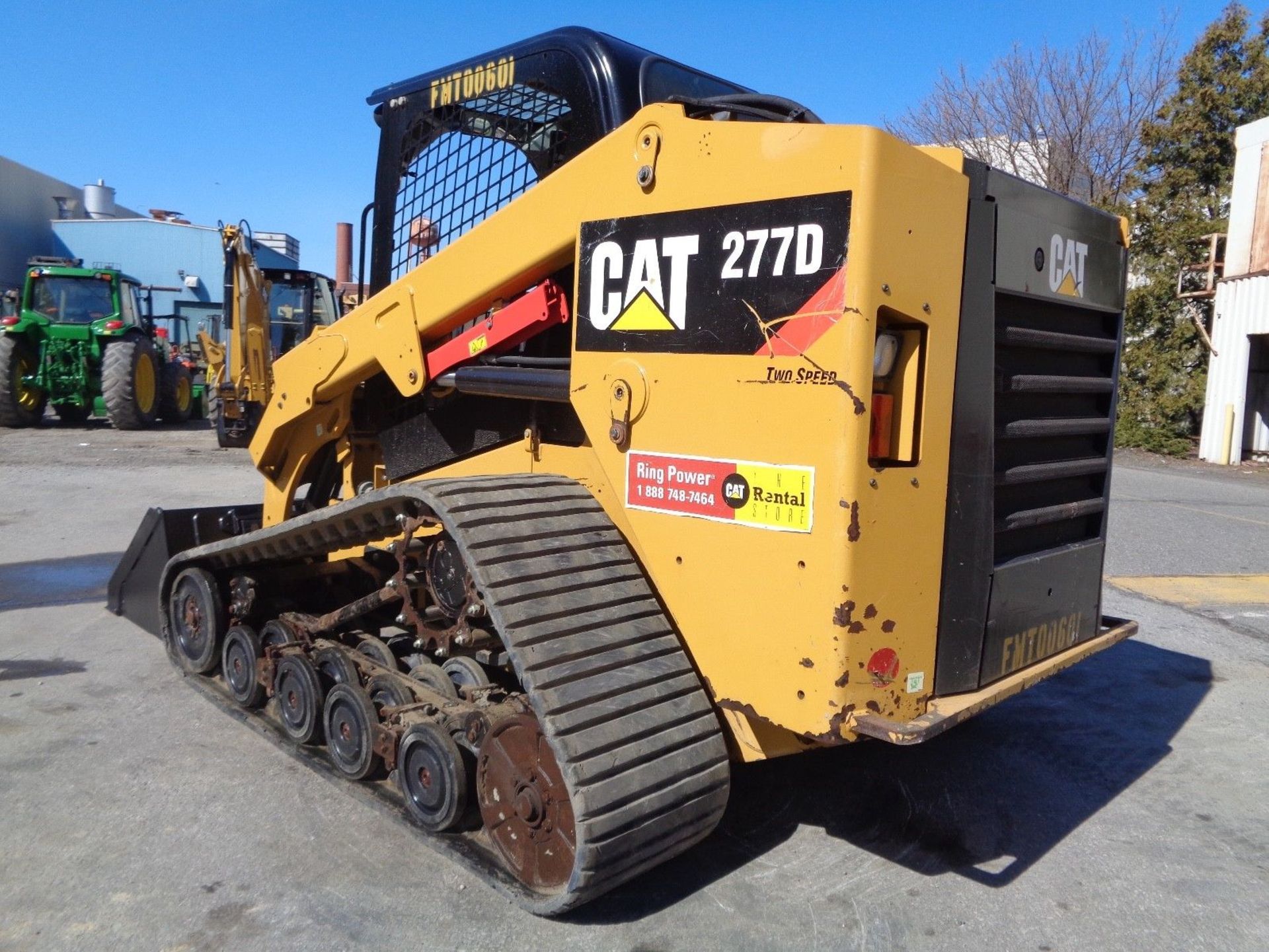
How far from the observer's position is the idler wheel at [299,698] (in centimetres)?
403

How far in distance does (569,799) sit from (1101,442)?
2395mm

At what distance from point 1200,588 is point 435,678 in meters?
6.31

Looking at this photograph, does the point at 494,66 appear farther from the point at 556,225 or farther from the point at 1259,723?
the point at 1259,723

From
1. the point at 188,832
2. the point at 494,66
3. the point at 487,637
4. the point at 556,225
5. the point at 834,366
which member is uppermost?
the point at 494,66

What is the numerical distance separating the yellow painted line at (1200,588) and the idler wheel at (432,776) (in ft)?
19.1

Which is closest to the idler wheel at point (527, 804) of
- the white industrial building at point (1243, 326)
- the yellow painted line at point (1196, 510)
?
the yellow painted line at point (1196, 510)

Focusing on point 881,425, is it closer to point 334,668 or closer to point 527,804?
point 527,804

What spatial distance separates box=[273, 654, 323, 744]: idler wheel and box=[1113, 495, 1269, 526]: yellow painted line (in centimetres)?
1033

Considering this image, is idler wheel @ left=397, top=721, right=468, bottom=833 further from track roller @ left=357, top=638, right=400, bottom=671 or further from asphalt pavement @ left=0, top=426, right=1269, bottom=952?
track roller @ left=357, top=638, right=400, bottom=671

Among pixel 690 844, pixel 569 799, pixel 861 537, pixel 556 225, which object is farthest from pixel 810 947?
pixel 556 225

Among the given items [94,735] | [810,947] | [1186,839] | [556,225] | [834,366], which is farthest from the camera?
[94,735]

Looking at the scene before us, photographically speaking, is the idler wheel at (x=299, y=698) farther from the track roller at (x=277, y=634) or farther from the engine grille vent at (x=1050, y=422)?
the engine grille vent at (x=1050, y=422)

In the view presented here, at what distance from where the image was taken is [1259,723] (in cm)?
488

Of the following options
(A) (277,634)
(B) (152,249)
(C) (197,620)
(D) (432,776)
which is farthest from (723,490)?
(B) (152,249)
